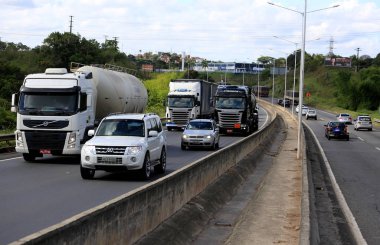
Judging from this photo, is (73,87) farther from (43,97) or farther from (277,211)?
(277,211)

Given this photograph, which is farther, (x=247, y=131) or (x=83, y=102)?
(x=247, y=131)

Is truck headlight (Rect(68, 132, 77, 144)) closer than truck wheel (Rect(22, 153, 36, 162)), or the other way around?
truck headlight (Rect(68, 132, 77, 144))

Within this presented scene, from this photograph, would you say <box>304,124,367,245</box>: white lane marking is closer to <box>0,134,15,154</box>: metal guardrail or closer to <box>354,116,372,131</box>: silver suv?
<box>0,134,15,154</box>: metal guardrail

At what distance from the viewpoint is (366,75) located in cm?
14112

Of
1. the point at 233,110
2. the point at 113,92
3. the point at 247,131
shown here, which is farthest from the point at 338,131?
the point at 113,92

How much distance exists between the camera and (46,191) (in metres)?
14.7

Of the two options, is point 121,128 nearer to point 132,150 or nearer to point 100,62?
point 132,150

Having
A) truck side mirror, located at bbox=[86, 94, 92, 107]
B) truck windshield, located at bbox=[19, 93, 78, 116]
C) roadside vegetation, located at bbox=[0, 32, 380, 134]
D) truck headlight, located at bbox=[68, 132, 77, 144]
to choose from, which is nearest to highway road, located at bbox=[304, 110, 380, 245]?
truck headlight, located at bbox=[68, 132, 77, 144]

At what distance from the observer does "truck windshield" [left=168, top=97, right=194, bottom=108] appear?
4509 centimetres

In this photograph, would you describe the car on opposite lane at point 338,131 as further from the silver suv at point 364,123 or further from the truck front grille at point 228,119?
the silver suv at point 364,123

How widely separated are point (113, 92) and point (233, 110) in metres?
19.7

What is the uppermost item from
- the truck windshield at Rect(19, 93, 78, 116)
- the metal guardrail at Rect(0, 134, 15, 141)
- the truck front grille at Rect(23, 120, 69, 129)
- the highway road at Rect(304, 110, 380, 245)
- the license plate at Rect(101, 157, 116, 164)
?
the truck windshield at Rect(19, 93, 78, 116)

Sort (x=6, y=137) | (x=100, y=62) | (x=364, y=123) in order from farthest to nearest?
(x=100, y=62) < (x=364, y=123) < (x=6, y=137)

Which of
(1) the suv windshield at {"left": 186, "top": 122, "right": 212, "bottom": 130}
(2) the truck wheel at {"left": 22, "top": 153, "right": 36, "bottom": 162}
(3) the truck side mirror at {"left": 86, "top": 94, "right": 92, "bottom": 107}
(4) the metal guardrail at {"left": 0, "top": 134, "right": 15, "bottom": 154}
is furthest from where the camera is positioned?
(1) the suv windshield at {"left": 186, "top": 122, "right": 212, "bottom": 130}
